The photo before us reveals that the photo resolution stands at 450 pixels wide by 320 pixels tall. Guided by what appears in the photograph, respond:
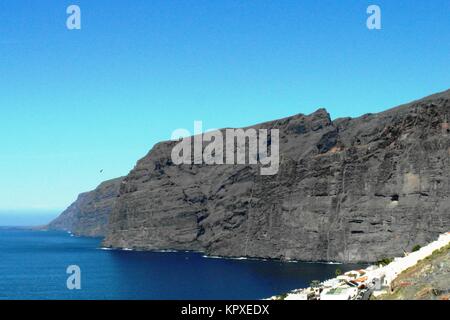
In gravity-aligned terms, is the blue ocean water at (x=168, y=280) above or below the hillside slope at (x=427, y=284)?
below

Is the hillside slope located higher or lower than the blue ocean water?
higher

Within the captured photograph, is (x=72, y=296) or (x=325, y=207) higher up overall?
(x=325, y=207)

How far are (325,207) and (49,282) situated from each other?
7637 centimetres

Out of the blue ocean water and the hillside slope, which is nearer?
the hillside slope

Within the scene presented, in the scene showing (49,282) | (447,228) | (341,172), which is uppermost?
(341,172)

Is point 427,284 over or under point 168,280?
over

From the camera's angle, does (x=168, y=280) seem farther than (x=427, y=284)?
Yes

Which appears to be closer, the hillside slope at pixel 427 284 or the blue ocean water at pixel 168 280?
the hillside slope at pixel 427 284

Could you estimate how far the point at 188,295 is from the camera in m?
134
